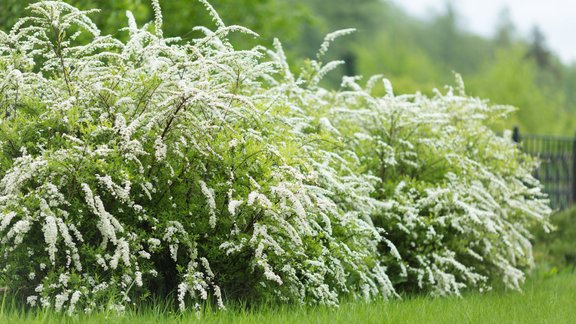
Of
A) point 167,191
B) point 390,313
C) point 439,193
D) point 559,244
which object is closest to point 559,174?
point 559,244

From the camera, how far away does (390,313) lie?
18.2ft

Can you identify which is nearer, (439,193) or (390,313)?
(390,313)

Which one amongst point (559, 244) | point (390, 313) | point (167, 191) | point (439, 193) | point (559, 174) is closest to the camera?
point (390, 313)

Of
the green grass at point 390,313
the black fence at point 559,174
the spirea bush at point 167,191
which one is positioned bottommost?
the green grass at point 390,313

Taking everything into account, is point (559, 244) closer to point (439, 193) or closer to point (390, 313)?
point (439, 193)

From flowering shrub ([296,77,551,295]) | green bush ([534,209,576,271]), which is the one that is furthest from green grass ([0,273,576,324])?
green bush ([534,209,576,271])

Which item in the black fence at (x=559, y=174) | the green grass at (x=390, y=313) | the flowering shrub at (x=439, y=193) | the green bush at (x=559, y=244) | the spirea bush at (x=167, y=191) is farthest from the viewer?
the black fence at (x=559, y=174)

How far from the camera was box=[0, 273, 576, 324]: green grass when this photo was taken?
189 inches

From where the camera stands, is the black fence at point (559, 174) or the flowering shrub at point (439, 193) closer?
the flowering shrub at point (439, 193)

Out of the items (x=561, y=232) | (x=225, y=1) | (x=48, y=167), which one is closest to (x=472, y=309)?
(x=48, y=167)

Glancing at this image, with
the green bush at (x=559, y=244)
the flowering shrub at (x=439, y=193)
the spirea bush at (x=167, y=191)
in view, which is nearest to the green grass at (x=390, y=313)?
the spirea bush at (x=167, y=191)

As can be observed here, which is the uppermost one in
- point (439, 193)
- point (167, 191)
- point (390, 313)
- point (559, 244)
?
point (559, 244)

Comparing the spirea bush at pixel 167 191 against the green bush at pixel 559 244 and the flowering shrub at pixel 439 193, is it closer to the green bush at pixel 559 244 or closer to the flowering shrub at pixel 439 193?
the flowering shrub at pixel 439 193

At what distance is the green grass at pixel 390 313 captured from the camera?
15.8ft
